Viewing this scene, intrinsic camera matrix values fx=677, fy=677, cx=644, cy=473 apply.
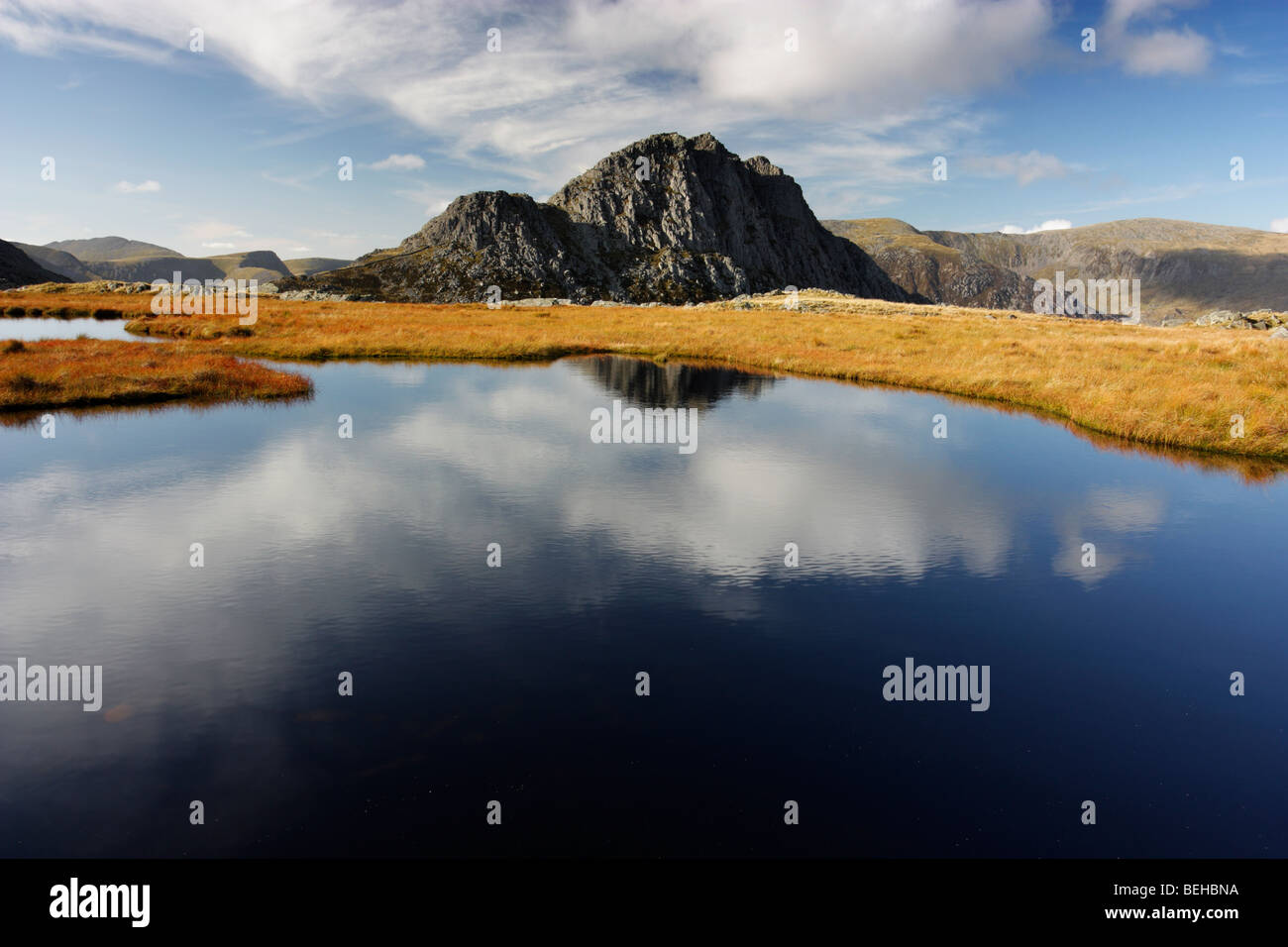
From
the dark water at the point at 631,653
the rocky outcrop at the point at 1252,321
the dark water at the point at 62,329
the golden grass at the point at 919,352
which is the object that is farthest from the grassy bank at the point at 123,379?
the rocky outcrop at the point at 1252,321

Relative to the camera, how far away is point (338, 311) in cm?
8719

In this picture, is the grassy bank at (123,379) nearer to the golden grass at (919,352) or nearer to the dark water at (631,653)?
the dark water at (631,653)

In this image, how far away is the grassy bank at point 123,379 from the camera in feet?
109

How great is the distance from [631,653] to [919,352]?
4828 cm

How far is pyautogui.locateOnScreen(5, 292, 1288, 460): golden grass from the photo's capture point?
3156 centimetres

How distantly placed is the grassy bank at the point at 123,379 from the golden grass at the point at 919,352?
1063 cm

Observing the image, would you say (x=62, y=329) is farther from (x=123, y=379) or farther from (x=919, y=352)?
(x=919, y=352)

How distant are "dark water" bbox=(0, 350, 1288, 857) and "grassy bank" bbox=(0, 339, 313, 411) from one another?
34.2 feet

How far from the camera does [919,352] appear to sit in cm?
5328

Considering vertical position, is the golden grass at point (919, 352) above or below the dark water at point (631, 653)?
above

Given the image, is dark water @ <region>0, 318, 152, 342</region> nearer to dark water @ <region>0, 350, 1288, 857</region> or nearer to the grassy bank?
the grassy bank

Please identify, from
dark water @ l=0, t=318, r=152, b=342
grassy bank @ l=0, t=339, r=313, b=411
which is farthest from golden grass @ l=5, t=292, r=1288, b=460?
grassy bank @ l=0, t=339, r=313, b=411
